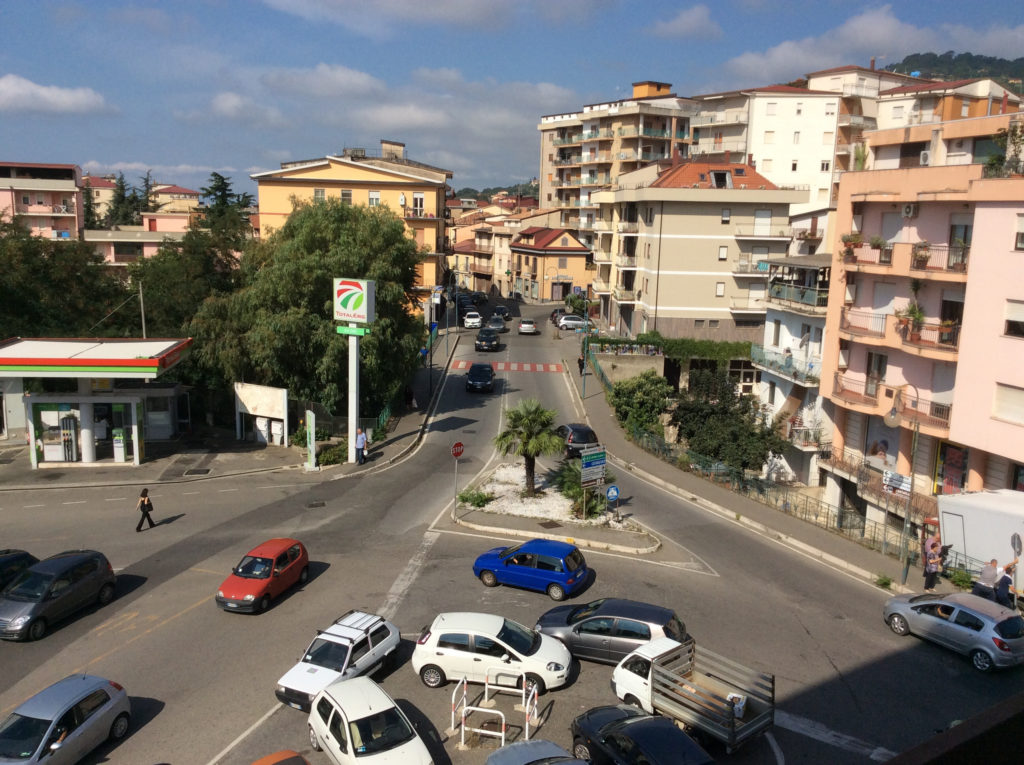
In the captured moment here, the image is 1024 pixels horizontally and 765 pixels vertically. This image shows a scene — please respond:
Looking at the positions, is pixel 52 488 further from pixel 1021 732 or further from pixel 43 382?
pixel 1021 732

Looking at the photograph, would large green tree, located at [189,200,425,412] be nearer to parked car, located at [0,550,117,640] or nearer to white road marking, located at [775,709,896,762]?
parked car, located at [0,550,117,640]

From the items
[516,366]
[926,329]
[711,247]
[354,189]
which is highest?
[354,189]

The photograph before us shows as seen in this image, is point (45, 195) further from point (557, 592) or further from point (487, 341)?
point (557, 592)

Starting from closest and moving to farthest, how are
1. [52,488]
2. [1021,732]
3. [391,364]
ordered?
1. [1021,732]
2. [52,488]
3. [391,364]

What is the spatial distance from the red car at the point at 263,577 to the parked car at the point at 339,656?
3.67m

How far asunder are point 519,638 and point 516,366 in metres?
39.1

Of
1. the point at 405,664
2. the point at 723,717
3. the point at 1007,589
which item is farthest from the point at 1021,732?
the point at 1007,589

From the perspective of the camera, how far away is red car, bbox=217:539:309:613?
60.7 feet

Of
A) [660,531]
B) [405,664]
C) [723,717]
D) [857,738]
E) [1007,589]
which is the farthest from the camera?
[660,531]

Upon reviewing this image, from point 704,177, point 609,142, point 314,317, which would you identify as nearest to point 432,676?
point 314,317

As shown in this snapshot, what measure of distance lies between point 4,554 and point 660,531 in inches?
728

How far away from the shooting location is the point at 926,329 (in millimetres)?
26797

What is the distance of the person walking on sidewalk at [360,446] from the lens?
106 feet

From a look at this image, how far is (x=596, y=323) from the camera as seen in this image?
2751 inches
